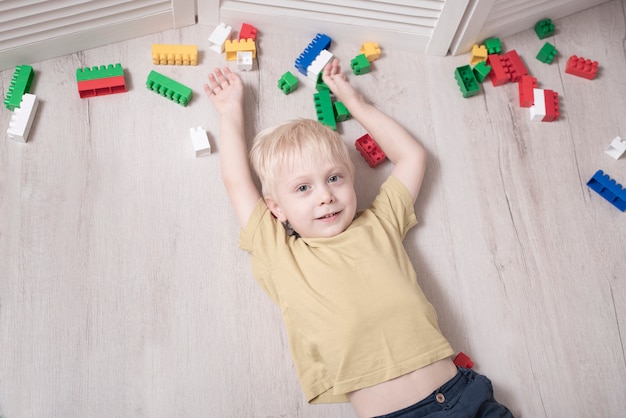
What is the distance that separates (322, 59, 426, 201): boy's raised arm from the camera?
147 centimetres

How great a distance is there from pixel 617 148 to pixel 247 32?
1.01 meters

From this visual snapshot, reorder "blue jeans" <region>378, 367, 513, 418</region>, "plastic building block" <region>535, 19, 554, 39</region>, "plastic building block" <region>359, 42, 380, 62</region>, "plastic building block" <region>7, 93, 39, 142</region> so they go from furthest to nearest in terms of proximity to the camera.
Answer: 1. "plastic building block" <region>535, 19, 554, 39</region>
2. "plastic building block" <region>359, 42, 380, 62</region>
3. "plastic building block" <region>7, 93, 39, 142</region>
4. "blue jeans" <region>378, 367, 513, 418</region>

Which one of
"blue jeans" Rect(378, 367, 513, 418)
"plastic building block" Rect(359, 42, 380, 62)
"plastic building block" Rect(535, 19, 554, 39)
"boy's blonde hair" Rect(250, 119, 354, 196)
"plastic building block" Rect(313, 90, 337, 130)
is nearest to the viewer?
"blue jeans" Rect(378, 367, 513, 418)

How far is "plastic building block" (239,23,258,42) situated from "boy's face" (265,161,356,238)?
0.49 metres

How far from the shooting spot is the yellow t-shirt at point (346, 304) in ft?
4.09

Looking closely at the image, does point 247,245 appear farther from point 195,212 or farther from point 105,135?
point 105,135

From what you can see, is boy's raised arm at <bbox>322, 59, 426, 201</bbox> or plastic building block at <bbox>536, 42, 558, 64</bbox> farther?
plastic building block at <bbox>536, 42, 558, 64</bbox>

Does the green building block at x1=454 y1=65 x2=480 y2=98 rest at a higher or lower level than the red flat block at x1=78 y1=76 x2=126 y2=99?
lower

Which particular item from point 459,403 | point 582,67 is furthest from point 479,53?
point 459,403

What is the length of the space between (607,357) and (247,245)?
0.86 m

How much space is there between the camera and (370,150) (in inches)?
60.2

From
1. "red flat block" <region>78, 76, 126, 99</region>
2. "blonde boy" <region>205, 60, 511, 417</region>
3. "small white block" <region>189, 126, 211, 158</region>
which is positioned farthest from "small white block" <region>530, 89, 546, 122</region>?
"red flat block" <region>78, 76, 126, 99</region>

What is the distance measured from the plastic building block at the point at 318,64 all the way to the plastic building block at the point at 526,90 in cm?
52

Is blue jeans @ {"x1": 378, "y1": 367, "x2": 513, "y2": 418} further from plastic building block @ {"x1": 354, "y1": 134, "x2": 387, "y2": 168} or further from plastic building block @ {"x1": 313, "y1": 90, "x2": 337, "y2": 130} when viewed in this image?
plastic building block @ {"x1": 313, "y1": 90, "x2": 337, "y2": 130}
